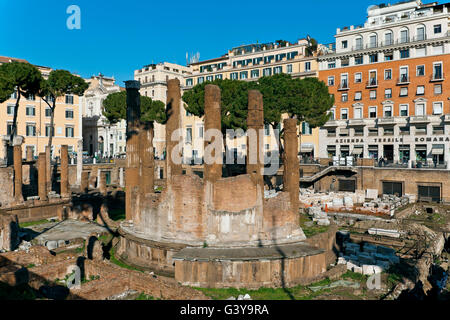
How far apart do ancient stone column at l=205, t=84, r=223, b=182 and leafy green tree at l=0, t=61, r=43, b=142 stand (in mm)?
24981

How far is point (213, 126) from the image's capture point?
15617 millimetres

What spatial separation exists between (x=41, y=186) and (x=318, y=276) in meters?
21.7

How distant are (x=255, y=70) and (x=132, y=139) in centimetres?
3597

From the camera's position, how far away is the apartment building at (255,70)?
47.9 metres

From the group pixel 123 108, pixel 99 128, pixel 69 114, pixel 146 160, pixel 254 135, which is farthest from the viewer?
pixel 99 128

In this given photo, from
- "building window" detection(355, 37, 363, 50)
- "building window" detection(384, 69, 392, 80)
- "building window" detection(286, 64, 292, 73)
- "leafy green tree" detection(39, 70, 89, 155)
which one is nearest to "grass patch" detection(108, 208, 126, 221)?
"leafy green tree" detection(39, 70, 89, 155)

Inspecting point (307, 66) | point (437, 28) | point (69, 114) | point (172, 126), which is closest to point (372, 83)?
point (437, 28)

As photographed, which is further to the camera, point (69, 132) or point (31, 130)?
point (69, 132)

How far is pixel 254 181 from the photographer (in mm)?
15734

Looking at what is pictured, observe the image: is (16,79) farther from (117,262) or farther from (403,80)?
(403,80)

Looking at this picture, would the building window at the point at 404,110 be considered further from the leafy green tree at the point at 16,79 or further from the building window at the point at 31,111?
the building window at the point at 31,111
